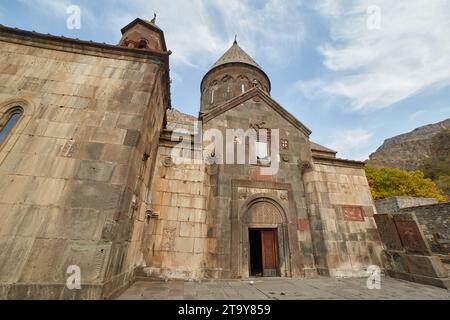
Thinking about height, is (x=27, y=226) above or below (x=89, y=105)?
below

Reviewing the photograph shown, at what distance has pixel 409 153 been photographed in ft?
196

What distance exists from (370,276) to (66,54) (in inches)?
556

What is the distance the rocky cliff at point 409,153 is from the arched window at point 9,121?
63.7m

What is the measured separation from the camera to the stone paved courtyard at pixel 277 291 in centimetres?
483

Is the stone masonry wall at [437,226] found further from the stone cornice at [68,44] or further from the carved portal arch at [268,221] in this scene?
the stone cornice at [68,44]

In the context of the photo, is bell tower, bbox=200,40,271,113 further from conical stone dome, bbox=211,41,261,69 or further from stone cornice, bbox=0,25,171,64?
stone cornice, bbox=0,25,171,64

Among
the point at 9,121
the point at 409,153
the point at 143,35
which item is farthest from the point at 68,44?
the point at 409,153

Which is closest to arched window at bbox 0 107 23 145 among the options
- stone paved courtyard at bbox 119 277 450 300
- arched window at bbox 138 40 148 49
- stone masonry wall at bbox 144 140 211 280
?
stone masonry wall at bbox 144 140 211 280

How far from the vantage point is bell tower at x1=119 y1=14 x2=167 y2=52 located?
9.53 m

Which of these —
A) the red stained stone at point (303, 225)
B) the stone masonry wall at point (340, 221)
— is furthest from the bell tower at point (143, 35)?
the red stained stone at point (303, 225)

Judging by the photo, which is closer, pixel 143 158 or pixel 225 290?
pixel 225 290

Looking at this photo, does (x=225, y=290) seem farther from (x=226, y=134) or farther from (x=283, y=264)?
(x=226, y=134)
